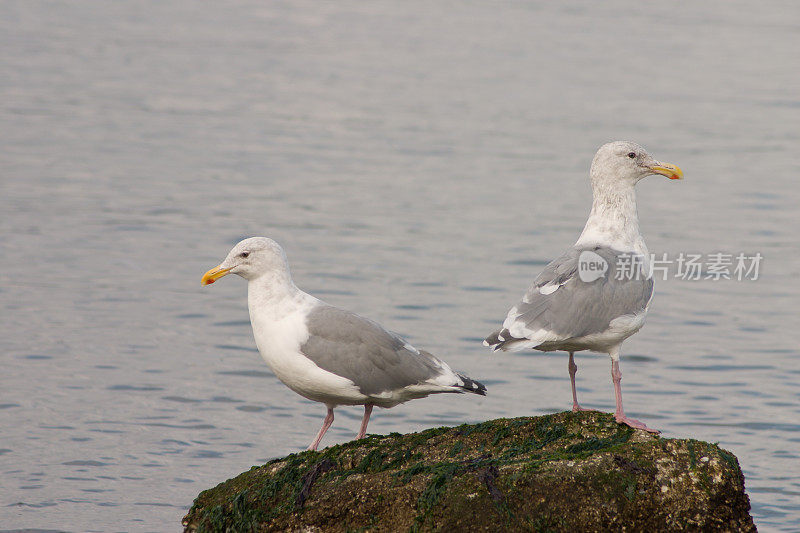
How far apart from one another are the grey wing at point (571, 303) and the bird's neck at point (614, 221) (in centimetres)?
17

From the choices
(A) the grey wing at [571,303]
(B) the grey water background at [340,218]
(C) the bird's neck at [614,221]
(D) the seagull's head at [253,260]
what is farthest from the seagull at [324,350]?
(B) the grey water background at [340,218]

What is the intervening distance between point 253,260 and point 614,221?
98.9 inches

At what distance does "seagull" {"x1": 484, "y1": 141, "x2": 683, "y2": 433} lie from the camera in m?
7.77

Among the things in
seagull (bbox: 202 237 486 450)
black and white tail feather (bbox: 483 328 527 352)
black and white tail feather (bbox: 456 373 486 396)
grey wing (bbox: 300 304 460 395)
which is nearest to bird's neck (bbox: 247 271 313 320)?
seagull (bbox: 202 237 486 450)

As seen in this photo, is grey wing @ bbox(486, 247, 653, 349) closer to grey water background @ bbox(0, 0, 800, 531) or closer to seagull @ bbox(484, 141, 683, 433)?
seagull @ bbox(484, 141, 683, 433)

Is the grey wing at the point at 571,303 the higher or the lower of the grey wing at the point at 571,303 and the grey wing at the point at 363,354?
the higher

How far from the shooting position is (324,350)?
25.9ft

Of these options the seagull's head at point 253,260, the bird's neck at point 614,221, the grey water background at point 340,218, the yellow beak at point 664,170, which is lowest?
the grey water background at point 340,218

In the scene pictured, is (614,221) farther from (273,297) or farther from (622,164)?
(273,297)

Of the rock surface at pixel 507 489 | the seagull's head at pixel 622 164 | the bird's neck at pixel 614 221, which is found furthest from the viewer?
the seagull's head at pixel 622 164

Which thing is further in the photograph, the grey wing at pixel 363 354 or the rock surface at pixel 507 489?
the grey wing at pixel 363 354

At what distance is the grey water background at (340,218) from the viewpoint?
35.1 ft

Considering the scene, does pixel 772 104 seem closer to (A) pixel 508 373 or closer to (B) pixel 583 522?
(A) pixel 508 373

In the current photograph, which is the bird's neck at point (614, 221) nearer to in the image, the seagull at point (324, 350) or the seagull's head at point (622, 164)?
the seagull's head at point (622, 164)
